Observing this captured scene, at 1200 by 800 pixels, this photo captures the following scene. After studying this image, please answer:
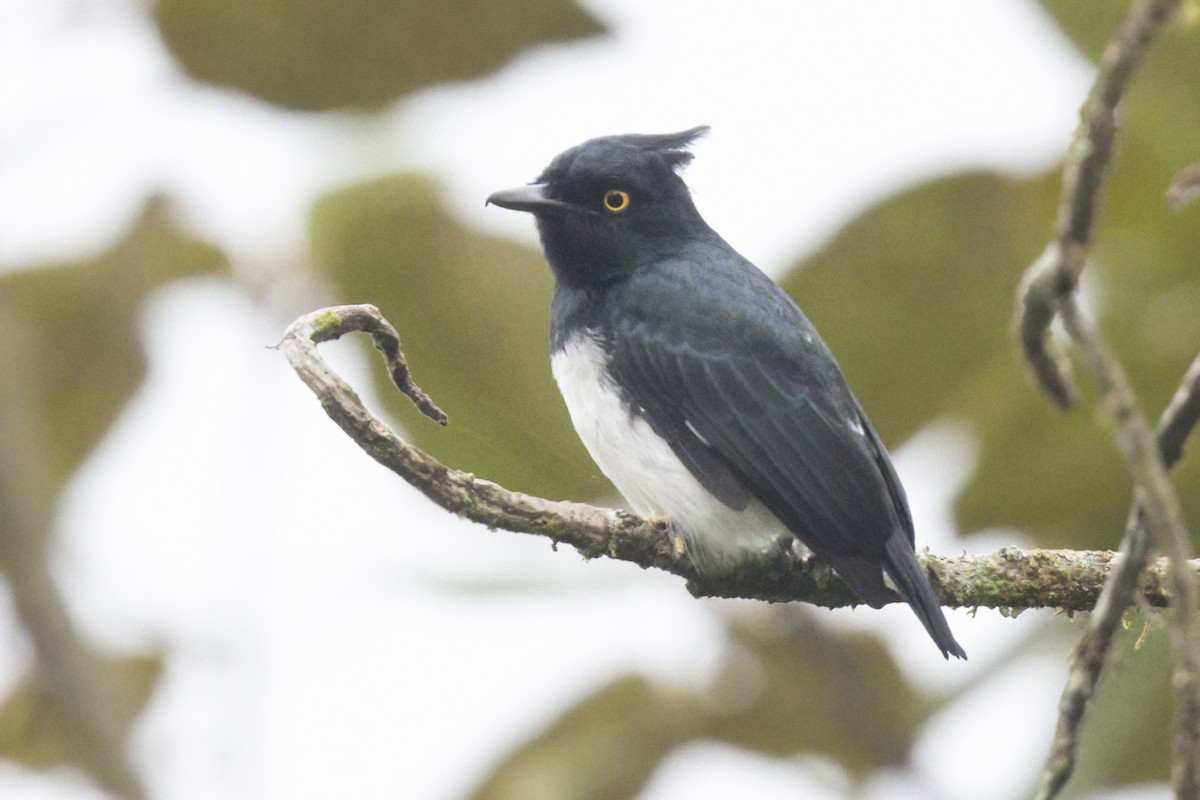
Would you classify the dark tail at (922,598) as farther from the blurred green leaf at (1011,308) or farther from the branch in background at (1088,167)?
the branch in background at (1088,167)

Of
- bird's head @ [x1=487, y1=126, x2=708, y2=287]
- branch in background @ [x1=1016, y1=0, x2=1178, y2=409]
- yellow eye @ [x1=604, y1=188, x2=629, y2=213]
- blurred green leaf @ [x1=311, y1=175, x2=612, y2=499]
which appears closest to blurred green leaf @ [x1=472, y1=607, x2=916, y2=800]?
blurred green leaf @ [x1=311, y1=175, x2=612, y2=499]

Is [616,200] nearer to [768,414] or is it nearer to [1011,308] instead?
[768,414]

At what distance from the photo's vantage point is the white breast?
156 inches

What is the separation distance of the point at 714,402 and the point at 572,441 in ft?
2.22

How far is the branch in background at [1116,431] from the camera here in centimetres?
127

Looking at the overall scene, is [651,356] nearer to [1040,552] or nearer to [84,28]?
[1040,552]

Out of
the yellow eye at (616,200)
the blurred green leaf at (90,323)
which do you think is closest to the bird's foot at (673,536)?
the yellow eye at (616,200)

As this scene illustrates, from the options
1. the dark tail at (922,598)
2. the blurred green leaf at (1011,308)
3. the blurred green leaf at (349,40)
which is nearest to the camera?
the dark tail at (922,598)

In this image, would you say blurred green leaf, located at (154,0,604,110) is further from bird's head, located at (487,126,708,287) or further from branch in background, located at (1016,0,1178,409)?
branch in background, located at (1016,0,1178,409)

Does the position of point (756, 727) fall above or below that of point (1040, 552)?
below

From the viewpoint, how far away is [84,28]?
12.4ft

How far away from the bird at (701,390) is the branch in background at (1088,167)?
83.6 inches

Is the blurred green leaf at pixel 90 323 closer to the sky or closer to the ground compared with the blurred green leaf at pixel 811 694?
closer to the sky

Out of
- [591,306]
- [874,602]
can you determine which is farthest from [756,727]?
[591,306]
